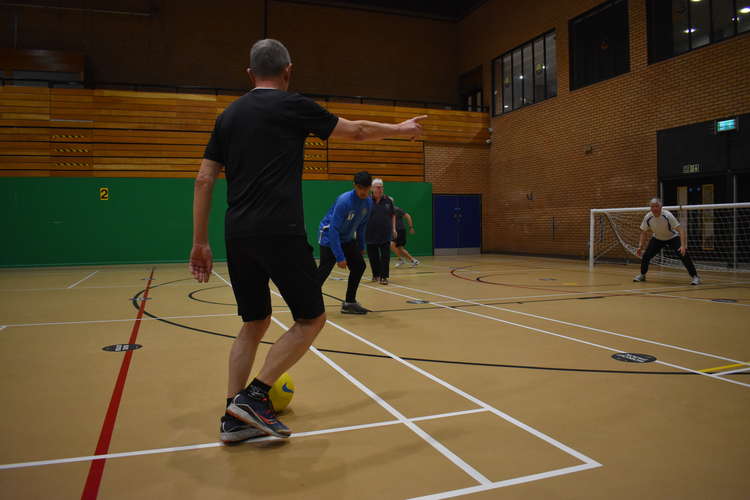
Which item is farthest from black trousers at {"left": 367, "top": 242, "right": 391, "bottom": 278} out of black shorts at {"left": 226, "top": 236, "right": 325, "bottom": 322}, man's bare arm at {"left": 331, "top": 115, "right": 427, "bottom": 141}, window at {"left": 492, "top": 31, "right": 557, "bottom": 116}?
window at {"left": 492, "top": 31, "right": 557, "bottom": 116}

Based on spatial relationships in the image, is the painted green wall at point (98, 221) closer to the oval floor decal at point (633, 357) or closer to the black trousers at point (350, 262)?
the black trousers at point (350, 262)

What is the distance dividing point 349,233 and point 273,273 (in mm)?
3713

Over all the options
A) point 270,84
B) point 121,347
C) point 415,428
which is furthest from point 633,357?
point 121,347

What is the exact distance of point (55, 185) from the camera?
15.2 meters

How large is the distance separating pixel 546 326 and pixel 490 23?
16.5m

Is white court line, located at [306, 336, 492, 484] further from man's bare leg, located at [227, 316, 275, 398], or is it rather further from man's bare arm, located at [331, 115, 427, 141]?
man's bare arm, located at [331, 115, 427, 141]

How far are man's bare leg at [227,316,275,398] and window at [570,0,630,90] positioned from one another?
47.0 feet

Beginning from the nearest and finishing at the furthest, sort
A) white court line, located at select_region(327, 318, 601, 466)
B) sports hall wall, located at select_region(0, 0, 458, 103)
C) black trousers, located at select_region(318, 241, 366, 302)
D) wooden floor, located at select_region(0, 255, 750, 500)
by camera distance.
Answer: wooden floor, located at select_region(0, 255, 750, 500) → white court line, located at select_region(327, 318, 601, 466) → black trousers, located at select_region(318, 241, 366, 302) → sports hall wall, located at select_region(0, 0, 458, 103)

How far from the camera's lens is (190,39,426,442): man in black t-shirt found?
7.94ft

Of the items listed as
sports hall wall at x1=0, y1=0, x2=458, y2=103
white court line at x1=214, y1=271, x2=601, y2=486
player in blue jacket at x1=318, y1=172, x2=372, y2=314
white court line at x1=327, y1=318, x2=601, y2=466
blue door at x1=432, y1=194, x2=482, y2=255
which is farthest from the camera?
blue door at x1=432, y1=194, x2=482, y2=255

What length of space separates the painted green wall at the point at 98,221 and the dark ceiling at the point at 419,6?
779cm

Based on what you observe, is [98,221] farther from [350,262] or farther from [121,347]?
[121,347]

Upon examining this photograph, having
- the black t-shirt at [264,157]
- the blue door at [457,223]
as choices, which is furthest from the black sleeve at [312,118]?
the blue door at [457,223]

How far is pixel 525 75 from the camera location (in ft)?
58.4
